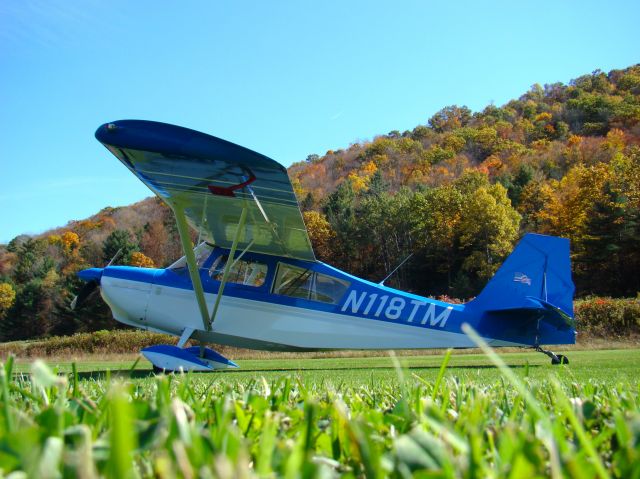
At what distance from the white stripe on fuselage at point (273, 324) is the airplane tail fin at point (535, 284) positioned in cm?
92

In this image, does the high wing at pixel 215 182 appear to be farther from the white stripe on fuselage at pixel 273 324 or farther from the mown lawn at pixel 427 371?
the mown lawn at pixel 427 371

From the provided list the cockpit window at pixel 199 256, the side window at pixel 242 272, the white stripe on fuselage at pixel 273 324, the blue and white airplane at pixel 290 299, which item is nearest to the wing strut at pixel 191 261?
the blue and white airplane at pixel 290 299

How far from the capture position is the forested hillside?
1419 inches

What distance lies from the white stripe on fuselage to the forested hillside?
80.8 feet

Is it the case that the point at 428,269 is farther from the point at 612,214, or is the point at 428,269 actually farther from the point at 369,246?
the point at 612,214

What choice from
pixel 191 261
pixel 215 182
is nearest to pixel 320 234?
pixel 191 261

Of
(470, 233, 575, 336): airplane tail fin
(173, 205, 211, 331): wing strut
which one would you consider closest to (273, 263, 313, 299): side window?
(173, 205, 211, 331): wing strut

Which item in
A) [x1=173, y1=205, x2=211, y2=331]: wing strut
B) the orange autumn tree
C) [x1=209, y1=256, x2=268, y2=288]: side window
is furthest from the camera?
the orange autumn tree

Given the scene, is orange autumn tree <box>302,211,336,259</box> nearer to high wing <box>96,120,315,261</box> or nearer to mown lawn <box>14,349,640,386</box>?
high wing <box>96,120,315,261</box>

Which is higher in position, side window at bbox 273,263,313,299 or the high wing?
the high wing

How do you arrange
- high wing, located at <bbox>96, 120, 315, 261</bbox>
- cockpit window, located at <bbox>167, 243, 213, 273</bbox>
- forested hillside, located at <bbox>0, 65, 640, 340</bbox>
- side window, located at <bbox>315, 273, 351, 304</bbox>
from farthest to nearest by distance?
forested hillside, located at <bbox>0, 65, 640, 340</bbox>, cockpit window, located at <bbox>167, 243, 213, 273</bbox>, side window, located at <bbox>315, 273, 351, 304</bbox>, high wing, located at <bbox>96, 120, 315, 261</bbox>

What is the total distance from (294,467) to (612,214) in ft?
130

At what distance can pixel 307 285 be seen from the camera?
8.77 m

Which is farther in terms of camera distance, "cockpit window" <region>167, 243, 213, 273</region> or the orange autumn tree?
the orange autumn tree
